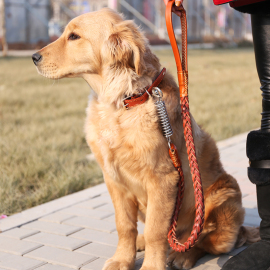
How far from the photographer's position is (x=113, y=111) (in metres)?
2.29

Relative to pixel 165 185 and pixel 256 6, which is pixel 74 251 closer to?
pixel 165 185

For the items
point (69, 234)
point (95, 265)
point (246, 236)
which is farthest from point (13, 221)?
point (246, 236)

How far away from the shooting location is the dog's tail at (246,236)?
2477mm

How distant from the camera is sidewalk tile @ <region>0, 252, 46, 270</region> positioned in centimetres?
222

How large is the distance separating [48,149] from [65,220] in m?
1.90

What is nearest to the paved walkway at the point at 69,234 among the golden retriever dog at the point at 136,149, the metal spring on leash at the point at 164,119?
the golden retriever dog at the point at 136,149

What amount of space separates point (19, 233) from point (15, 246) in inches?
8.1

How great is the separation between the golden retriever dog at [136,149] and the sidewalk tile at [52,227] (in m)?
0.53

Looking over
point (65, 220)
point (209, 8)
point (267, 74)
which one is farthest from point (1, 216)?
point (209, 8)

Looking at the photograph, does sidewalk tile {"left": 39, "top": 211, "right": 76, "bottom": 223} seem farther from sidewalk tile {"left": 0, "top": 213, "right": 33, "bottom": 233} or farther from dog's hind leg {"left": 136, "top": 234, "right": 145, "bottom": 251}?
dog's hind leg {"left": 136, "top": 234, "right": 145, "bottom": 251}

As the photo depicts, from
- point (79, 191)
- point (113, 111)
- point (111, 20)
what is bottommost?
point (79, 191)

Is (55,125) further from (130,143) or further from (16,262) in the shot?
(130,143)

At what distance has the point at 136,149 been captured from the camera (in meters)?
2.10

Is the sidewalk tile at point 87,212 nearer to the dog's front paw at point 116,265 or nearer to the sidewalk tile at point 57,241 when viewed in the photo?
the sidewalk tile at point 57,241
